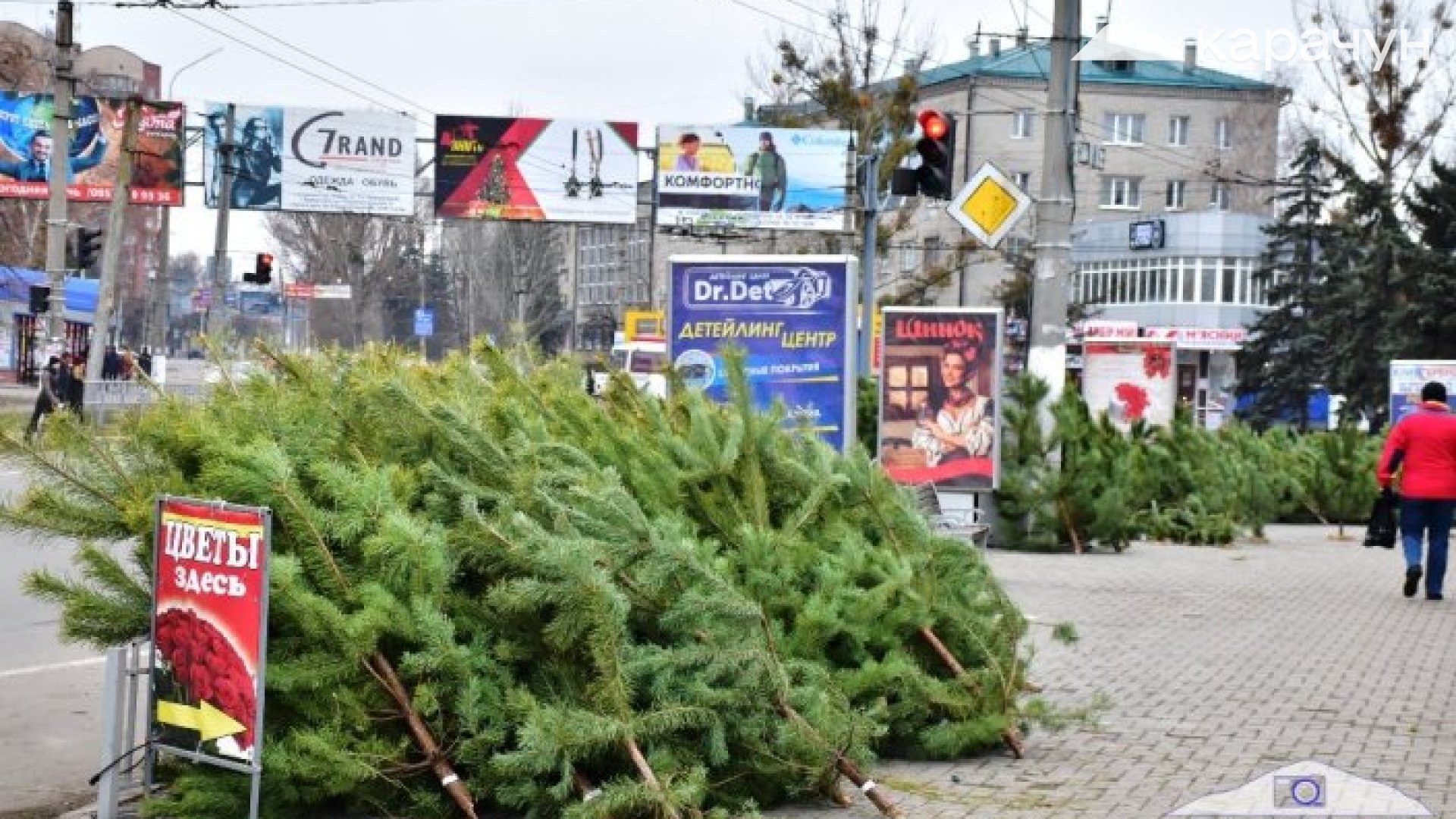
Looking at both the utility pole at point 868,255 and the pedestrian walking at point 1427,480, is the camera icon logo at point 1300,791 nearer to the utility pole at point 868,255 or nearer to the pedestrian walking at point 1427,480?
the pedestrian walking at point 1427,480

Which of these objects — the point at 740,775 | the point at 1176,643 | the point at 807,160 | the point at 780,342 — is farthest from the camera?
the point at 807,160

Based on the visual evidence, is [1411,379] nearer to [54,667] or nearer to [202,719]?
[54,667]

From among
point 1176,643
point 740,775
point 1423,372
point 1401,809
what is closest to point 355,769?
point 740,775

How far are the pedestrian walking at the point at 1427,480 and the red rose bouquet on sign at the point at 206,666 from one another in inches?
458

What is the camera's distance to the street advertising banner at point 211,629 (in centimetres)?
588

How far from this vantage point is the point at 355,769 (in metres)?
6.21

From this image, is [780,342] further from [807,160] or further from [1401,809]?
[807,160]

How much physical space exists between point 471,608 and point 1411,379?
26.6m

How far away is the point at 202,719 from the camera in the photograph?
6.16 m

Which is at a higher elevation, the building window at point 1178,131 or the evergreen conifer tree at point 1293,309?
the building window at point 1178,131

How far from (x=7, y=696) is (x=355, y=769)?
421 centimetres

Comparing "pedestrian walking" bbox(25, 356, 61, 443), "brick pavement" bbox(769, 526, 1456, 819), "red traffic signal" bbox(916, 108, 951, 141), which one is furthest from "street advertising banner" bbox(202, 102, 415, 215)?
"brick pavement" bbox(769, 526, 1456, 819)

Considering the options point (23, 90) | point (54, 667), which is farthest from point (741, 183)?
point (54, 667)

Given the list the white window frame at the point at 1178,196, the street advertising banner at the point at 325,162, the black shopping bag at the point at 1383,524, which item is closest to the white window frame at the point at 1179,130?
the white window frame at the point at 1178,196
